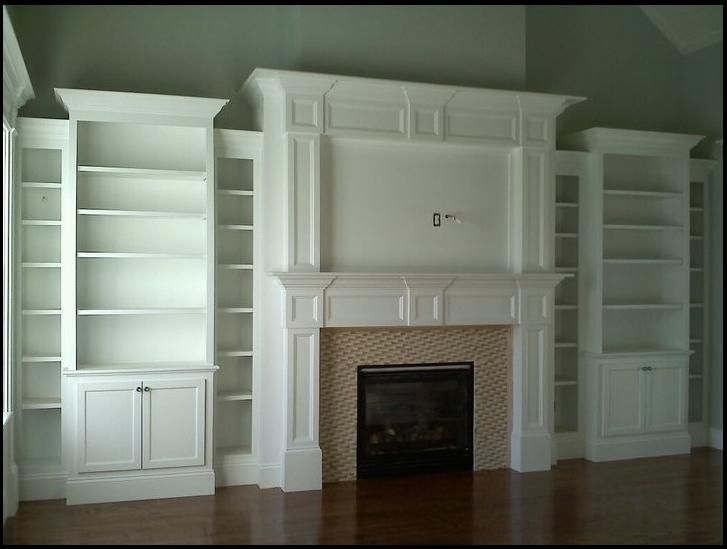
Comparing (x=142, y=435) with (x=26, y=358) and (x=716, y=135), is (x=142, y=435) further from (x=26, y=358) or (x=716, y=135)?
(x=716, y=135)

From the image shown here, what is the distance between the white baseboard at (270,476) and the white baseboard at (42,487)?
1229 millimetres

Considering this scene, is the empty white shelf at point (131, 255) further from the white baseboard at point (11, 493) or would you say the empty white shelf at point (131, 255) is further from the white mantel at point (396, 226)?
the white baseboard at point (11, 493)

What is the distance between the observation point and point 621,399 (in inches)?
250

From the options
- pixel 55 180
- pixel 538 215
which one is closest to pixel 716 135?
pixel 538 215

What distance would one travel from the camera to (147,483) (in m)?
5.23

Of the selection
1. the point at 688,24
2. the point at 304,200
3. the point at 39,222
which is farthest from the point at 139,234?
the point at 688,24

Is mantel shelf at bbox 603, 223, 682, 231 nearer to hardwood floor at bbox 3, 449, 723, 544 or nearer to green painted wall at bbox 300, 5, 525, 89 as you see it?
green painted wall at bbox 300, 5, 525, 89

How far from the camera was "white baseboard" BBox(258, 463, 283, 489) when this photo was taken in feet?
18.0

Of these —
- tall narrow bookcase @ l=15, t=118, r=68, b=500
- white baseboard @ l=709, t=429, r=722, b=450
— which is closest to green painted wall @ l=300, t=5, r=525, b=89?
tall narrow bookcase @ l=15, t=118, r=68, b=500

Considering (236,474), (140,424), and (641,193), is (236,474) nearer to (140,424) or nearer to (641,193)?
(140,424)

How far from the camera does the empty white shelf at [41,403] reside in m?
5.21

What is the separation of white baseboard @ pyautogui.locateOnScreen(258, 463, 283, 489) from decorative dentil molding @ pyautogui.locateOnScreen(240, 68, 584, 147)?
7.31 ft

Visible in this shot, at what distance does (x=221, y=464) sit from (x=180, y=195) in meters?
1.85

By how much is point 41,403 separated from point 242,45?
2.82 meters
